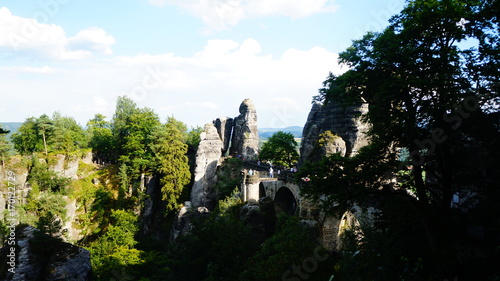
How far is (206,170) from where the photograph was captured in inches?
1580

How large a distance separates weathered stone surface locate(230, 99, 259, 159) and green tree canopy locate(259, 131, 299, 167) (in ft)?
8.09

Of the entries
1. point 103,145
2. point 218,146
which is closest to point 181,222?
point 218,146

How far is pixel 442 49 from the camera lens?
9711mm

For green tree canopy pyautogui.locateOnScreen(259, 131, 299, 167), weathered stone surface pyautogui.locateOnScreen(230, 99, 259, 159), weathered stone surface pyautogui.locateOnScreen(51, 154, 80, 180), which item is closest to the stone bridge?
weathered stone surface pyautogui.locateOnScreen(230, 99, 259, 159)

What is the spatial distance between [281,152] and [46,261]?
3254 centimetres

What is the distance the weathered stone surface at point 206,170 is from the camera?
38.6m

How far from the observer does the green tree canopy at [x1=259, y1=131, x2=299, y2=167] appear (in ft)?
153

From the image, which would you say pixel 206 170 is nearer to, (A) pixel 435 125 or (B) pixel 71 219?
(B) pixel 71 219

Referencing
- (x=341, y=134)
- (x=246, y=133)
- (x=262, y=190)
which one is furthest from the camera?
(x=246, y=133)

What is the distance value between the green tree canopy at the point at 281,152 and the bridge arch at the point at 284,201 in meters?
14.6

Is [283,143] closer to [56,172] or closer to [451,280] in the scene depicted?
[56,172]

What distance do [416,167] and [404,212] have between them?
159 cm

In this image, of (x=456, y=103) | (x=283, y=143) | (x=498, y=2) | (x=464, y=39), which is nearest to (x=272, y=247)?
(x=456, y=103)

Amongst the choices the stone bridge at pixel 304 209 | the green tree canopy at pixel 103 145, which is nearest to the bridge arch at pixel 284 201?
the stone bridge at pixel 304 209
